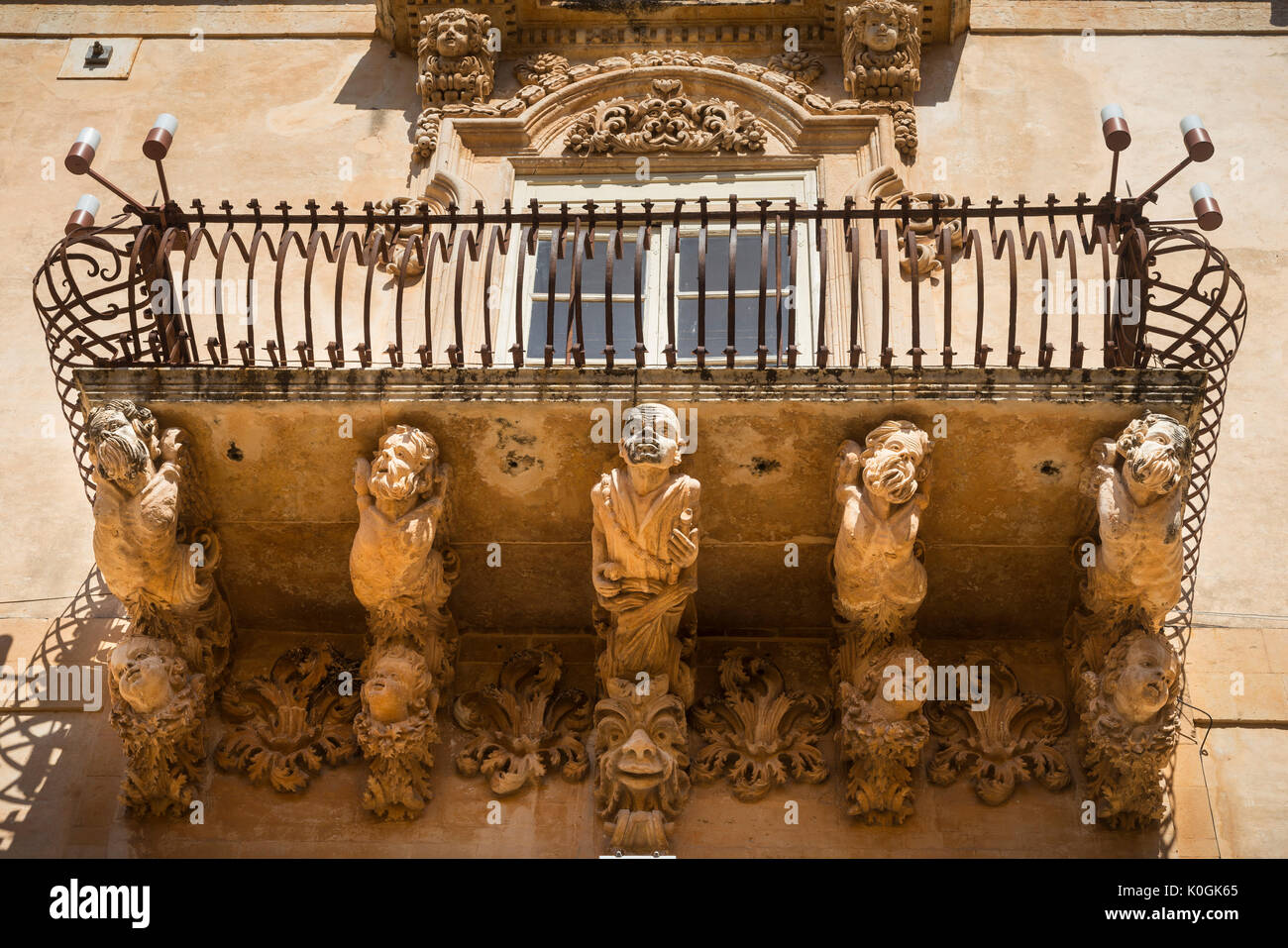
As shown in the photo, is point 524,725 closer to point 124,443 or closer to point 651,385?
point 651,385

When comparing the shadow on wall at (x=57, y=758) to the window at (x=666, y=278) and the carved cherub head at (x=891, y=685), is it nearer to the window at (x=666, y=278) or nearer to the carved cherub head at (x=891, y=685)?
the window at (x=666, y=278)

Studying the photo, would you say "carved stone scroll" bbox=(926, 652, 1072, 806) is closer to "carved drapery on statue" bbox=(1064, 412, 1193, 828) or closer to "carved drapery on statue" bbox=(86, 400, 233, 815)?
"carved drapery on statue" bbox=(1064, 412, 1193, 828)

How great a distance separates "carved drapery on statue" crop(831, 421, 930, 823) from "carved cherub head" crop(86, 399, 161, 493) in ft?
9.07

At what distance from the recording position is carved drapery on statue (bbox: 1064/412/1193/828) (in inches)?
285

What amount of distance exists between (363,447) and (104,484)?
1.04m

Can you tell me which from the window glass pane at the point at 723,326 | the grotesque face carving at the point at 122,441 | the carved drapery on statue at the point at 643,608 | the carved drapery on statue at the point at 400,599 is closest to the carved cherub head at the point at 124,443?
the grotesque face carving at the point at 122,441

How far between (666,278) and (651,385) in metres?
1.86

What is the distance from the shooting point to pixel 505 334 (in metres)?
9.19

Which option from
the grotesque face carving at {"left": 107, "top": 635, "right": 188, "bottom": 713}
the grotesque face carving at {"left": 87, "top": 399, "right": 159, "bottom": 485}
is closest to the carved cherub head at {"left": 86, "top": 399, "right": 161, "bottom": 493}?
the grotesque face carving at {"left": 87, "top": 399, "right": 159, "bottom": 485}

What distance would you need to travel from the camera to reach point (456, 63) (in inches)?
401
